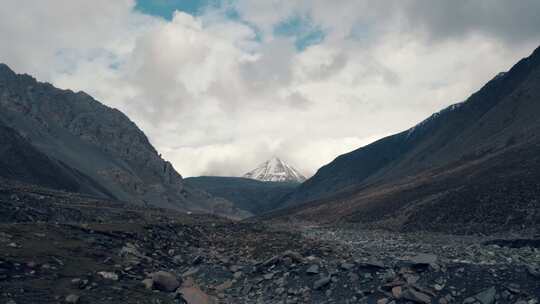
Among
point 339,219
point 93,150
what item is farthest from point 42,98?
point 339,219

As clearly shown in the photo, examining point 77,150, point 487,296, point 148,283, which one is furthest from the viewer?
point 77,150

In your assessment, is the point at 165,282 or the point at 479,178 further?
the point at 479,178

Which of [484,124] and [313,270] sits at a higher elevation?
[484,124]

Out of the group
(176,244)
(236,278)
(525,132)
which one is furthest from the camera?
(525,132)

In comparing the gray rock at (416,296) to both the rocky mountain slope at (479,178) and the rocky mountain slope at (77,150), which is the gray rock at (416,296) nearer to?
the rocky mountain slope at (479,178)

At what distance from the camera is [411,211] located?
7181cm

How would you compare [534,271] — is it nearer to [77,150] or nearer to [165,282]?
[165,282]

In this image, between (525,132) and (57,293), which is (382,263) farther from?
(525,132)

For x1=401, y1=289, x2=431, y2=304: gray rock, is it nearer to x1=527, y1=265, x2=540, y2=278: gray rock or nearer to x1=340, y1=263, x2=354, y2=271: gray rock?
x1=340, y1=263, x2=354, y2=271: gray rock

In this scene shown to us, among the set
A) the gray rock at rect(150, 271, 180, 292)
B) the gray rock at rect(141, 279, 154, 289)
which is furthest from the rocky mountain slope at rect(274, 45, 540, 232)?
the gray rock at rect(141, 279, 154, 289)

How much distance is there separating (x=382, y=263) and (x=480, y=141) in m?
116

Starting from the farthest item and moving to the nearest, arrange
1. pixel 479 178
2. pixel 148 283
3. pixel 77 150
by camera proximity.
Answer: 1. pixel 77 150
2. pixel 479 178
3. pixel 148 283

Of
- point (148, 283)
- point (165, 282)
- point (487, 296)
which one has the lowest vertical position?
point (487, 296)

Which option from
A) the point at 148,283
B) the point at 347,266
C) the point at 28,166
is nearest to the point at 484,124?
the point at 28,166
